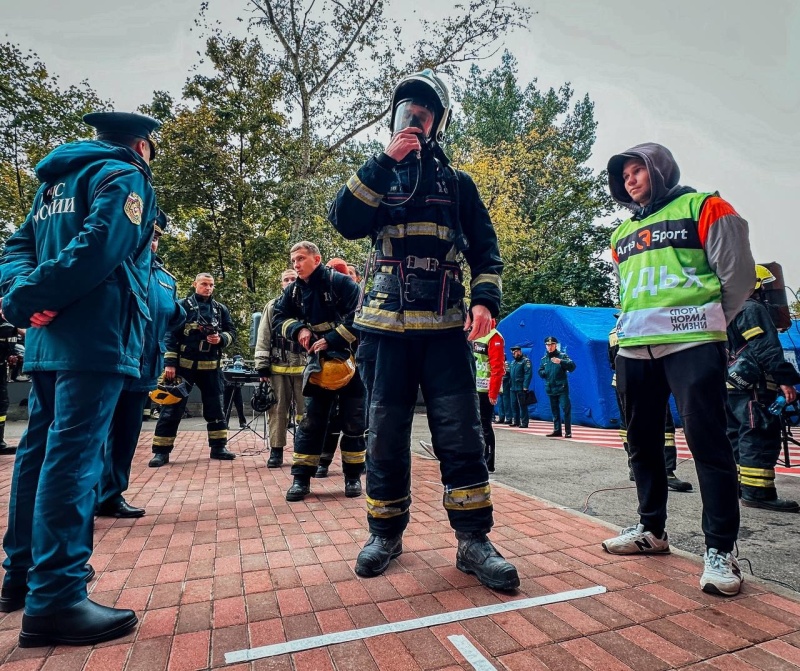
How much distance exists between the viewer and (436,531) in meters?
3.10

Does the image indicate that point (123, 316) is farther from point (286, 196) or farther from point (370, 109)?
point (370, 109)

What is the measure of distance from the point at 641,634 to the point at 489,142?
36.1 meters

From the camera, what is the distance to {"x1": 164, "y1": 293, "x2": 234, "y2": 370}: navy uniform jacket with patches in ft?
19.9

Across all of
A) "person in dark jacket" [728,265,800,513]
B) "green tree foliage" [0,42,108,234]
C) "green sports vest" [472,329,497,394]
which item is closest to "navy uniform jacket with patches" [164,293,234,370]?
"green sports vest" [472,329,497,394]

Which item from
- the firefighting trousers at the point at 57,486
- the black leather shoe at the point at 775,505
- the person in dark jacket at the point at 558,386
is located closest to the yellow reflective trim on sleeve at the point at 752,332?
the black leather shoe at the point at 775,505

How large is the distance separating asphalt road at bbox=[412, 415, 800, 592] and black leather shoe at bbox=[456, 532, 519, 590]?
1377 millimetres

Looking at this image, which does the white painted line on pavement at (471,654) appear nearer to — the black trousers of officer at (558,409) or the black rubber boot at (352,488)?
the black rubber boot at (352,488)

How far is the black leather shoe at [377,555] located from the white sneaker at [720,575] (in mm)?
1444

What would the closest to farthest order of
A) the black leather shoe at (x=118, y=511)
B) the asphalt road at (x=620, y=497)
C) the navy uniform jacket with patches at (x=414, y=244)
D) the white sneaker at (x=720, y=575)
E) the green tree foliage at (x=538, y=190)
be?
the white sneaker at (x=720, y=575) < the navy uniform jacket with patches at (x=414, y=244) < the asphalt road at (x=620, y=497) < the black leather shoe at (x=118, y=511) < the green tree foliage at (x=538, y=190)

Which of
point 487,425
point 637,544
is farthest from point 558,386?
point 637,544

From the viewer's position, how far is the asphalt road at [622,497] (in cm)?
285

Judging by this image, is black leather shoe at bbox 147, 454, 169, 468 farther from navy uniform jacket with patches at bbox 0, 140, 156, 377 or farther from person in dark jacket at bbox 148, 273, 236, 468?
navy uniform jacket with patches at bbox 0, 140, 156, 377

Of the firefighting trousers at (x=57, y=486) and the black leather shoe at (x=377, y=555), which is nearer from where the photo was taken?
the firefighting trousers at (x=57, y=486)

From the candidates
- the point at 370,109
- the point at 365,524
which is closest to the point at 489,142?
the point at 370,109
